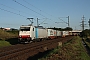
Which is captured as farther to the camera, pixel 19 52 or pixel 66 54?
pixel 19 52

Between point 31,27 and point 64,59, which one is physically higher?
point 31,27

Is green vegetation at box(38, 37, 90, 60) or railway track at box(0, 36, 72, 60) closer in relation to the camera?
green vegetation at box(38, 37, 90, 60)

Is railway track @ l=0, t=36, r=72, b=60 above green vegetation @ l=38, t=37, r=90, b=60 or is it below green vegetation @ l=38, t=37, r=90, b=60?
below

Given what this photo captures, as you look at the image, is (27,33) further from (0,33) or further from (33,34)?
(0,33)

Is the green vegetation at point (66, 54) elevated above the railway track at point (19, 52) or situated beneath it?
elevated above

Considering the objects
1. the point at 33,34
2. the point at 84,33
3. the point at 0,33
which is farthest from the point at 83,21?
the point at 33,34

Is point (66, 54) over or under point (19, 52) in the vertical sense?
over

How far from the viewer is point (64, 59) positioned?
1362 centimetres

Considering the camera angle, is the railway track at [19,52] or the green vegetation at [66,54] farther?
the railway track at [19,52]

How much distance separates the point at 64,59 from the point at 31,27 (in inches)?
963

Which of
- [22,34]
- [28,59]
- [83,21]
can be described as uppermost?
[83,21]

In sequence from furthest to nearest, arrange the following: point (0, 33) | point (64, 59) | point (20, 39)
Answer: point (0, 33) → point (20, 39) → point (64, 59)

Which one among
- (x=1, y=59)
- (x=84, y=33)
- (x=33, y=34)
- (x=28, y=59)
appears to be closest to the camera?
(x=1, y=59)

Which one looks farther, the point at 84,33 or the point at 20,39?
the point at 84,33
